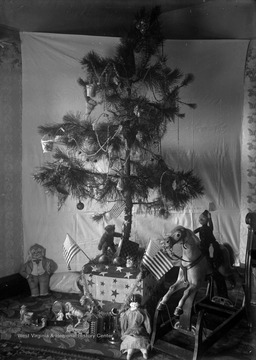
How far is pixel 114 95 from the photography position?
1.44 meters

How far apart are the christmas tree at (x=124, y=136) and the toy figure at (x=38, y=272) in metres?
0.27

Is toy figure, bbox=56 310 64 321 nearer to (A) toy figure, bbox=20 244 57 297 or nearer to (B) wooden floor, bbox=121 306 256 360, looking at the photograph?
(A) toy figure, bbox=20 244 57 297

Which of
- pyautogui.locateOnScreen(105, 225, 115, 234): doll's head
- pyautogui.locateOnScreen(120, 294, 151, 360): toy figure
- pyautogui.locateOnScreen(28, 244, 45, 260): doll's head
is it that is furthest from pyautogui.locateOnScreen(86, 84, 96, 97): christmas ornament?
pyautogui.locateOnScreen(120, 294, 151, 360): toy figure

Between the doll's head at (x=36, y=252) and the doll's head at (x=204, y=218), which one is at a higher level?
the doll's head at (x=204, y=218)

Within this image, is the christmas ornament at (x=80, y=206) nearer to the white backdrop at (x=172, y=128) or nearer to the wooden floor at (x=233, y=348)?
the white backdrop at (x=172, y=128)

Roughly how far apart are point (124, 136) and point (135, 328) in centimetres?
67

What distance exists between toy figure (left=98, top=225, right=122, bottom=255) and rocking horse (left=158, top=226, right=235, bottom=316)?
0.27 meters

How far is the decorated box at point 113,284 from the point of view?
1384 mm

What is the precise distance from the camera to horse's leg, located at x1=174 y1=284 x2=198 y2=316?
1305 mm

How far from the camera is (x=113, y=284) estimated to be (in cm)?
141

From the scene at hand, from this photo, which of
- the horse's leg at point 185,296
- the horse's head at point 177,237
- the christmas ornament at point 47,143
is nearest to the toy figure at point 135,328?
the horse's leg at point 185,296

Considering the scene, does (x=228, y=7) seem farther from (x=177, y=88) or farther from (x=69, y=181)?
(x=69, y=181)

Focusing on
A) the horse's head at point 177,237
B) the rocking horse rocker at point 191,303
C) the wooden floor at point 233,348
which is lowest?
the wooden floor at point 233,348

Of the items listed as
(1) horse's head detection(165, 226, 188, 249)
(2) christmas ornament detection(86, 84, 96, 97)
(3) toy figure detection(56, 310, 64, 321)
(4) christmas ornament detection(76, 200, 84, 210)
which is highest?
(2) christmas ornament detection(86, 84, 96, 97)
